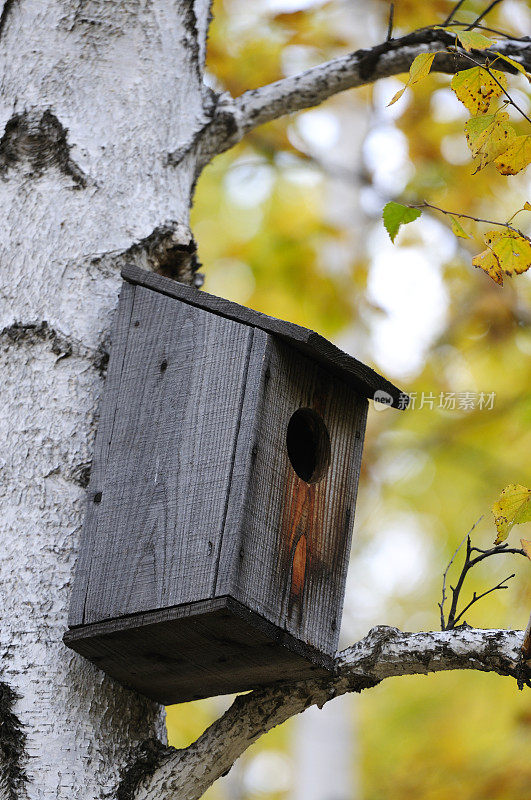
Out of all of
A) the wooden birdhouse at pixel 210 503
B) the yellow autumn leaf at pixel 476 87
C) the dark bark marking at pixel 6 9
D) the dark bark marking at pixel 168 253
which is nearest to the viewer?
the wooden birdhouse at pixel 210 503

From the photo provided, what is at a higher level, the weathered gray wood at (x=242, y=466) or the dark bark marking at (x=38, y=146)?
the dark bark marking at (x=38, y=146)

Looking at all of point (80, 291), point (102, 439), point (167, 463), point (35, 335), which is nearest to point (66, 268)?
point (80, 291)

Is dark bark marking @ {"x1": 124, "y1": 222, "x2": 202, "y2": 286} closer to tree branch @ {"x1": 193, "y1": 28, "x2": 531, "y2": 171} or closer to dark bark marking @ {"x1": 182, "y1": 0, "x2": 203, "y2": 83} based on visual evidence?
tree branch @ {"x1": 193, "y1": 28, "x2": 531, "y2": 171}

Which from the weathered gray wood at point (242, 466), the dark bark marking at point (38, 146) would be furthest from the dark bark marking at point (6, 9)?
the weathered gray wood at point (242, 466)

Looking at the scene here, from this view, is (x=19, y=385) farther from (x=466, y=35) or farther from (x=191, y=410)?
(x=466, y=35)

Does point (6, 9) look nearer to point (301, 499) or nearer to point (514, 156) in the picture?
point (514, 156)

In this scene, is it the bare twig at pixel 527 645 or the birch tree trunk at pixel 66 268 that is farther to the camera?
the birch tree trunk at pixel 66 268

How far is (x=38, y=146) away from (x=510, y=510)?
1.35m

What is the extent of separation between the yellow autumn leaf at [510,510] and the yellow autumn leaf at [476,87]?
75cm

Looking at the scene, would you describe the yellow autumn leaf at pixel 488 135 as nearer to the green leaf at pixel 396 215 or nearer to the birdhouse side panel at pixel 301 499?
the green leaf at pixel 396 215

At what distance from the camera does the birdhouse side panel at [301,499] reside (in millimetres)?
Result: 1760

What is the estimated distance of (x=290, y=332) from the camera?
186cm

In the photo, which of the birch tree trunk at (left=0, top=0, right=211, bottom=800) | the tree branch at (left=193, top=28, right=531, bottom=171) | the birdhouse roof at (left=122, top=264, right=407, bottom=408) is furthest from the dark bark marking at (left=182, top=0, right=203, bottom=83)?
the birdhouse roof at (left=122, top=264, right=407, bottom=408)

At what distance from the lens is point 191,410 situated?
6.17 feet
